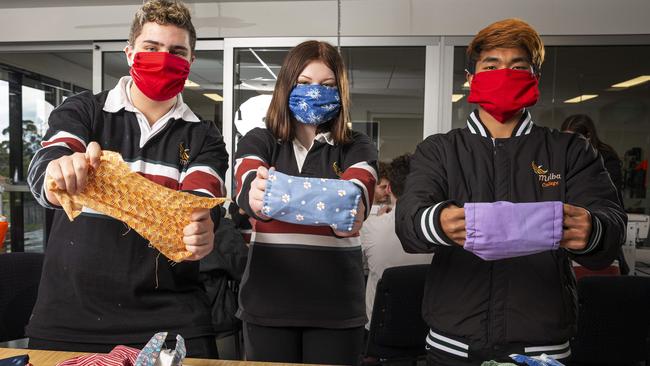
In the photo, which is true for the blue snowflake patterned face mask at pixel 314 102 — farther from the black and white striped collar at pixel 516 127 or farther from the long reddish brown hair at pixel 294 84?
the black and white striped collar at pixel 516 127

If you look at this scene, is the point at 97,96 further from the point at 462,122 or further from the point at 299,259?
the point at 462,122

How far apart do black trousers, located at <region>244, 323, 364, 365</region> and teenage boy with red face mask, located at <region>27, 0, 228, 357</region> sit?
0.14 meters

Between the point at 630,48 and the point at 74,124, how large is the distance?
4454 mm

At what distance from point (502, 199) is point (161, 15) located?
1.09m

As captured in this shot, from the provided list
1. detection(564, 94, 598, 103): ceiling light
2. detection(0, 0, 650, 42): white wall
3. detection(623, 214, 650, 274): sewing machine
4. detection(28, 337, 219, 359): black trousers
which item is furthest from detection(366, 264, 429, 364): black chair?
detection(564, 94, 598, 103): ceiling light

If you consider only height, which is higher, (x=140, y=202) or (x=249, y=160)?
(x=249, y=160)

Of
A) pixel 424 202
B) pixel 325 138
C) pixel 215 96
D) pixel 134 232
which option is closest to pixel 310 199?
pixel 424 202

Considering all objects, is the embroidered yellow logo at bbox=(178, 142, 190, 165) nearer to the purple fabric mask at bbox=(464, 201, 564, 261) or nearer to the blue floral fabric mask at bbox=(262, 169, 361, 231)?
the blue floral fabric mask at bbox=(262, 169, 361, 231)

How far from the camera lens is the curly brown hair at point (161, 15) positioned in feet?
4.52

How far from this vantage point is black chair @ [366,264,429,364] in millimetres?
2203

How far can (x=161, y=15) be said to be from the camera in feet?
4.50

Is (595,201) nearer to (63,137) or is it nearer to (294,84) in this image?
(294,84)

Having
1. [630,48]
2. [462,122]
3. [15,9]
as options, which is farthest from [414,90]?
[15,9]

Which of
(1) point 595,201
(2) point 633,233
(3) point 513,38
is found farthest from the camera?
(2) point 633,233
